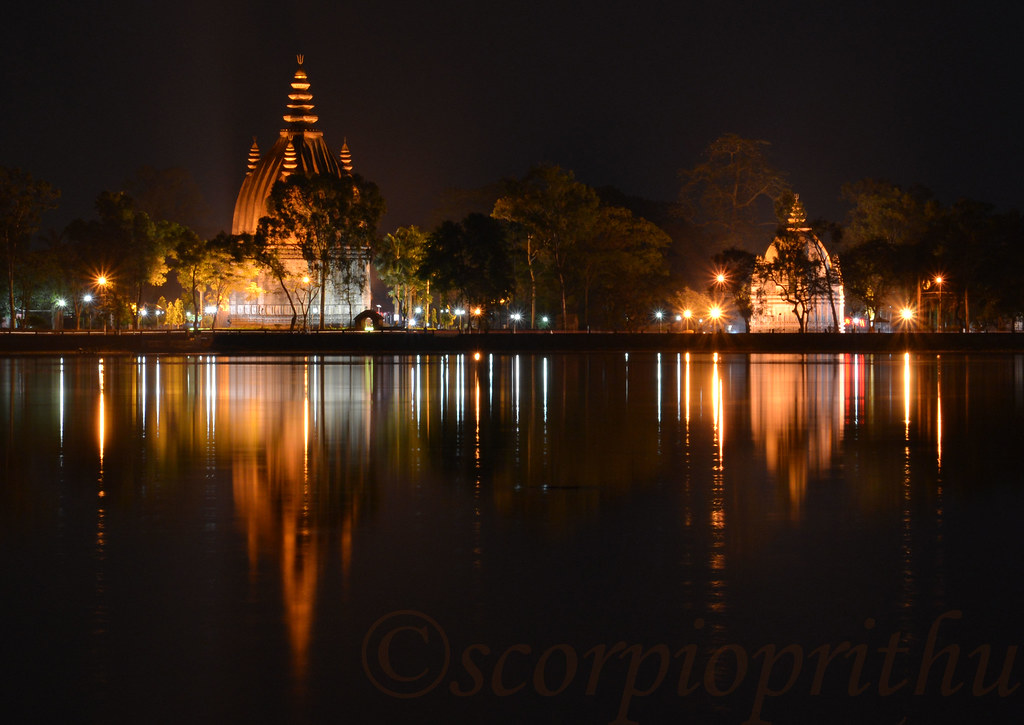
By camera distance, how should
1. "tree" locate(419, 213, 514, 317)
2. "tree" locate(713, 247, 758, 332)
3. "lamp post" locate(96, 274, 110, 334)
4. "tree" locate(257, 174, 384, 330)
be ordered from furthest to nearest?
"lamp post" locate(96, 274, 110, 334), "tree" locate(713, 247, 758, 332), "tree" locate(419, 213, 514, 317), "tree" locate(257, 174, 384, 330)

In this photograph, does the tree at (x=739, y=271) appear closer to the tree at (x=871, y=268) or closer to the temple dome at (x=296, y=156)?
the tree at (x=871, y=268)

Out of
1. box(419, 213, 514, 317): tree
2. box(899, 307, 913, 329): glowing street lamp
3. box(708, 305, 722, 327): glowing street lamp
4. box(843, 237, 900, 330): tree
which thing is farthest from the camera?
box(708, 305, 722, 327): glowing street lamp

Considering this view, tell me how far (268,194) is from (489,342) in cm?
4435

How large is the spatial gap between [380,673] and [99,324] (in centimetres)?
8508

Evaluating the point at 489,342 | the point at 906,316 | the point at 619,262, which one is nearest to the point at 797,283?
the point at 906,316

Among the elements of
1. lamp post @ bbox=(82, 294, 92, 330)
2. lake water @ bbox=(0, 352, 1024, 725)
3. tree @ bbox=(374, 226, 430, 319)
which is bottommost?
lake water @ bbox=(0, 352, 1024, 725)

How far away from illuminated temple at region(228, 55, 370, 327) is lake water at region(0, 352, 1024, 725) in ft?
253

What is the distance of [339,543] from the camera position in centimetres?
1061

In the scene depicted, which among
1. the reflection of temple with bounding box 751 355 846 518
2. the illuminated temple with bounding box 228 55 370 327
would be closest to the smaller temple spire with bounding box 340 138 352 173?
the illuminated temple with bounding box 228 55 370 327

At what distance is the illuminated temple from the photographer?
9744 cm

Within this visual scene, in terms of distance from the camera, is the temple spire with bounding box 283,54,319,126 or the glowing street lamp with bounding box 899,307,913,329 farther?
the temple spire with bounding box 283,54,319,126

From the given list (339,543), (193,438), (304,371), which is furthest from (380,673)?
(304,371)

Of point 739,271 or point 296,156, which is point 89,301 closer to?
point 296,156

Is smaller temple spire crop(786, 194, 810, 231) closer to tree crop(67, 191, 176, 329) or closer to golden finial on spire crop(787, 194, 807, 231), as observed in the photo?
golden finial on spire crop(787, 194, 807, 231)
